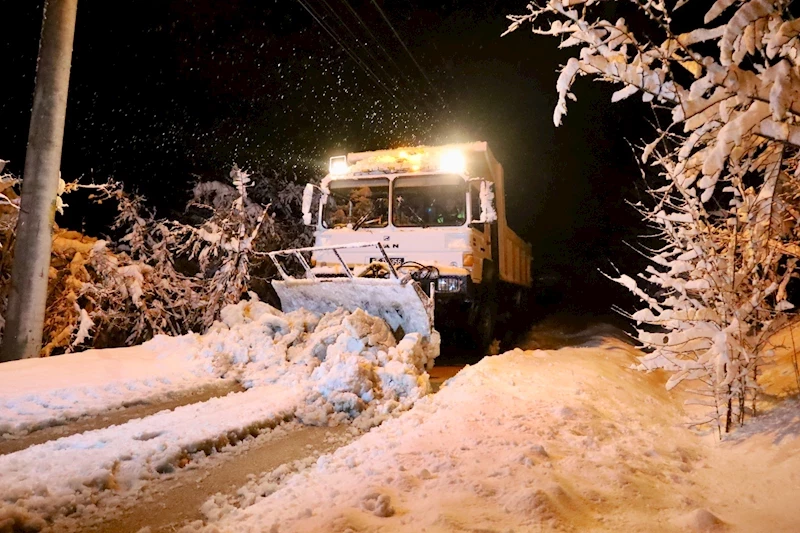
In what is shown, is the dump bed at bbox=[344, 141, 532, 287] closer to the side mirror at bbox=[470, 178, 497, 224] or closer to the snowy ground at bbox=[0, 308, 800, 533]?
the side mirror at bbox=[470, 178, 497, 224]

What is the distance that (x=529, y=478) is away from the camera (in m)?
3.20

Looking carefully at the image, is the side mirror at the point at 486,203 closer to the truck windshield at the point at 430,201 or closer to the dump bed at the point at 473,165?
the truck windshield at the point at 430,201

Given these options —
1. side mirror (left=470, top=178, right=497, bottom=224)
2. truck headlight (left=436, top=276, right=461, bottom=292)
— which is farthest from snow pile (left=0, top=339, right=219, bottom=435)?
side mirror (left=470, top=178, right=497, bottom=224)

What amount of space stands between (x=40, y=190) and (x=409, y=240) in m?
5.54

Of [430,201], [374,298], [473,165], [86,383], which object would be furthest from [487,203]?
[86,383]

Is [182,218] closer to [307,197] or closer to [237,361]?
[307,197]

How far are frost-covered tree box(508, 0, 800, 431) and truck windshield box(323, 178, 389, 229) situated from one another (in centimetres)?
509

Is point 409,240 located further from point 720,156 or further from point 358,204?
point 720,156

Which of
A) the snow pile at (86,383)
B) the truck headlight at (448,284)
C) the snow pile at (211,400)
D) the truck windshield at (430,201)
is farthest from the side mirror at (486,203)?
the snow pile at (86,383)

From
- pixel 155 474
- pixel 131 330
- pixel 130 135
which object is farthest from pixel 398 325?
pixel 130 135

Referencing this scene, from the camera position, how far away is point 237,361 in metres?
7.05

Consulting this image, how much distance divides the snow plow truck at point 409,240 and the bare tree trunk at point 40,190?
337cm

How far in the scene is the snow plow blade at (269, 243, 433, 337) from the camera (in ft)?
23.5

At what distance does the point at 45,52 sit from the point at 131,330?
6.16 m
